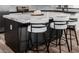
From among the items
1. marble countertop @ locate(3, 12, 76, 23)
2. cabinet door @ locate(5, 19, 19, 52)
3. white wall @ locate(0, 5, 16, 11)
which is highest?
white wall @ locate(0, 5, 16, 11)

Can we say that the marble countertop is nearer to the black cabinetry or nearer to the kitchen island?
the kitchen island

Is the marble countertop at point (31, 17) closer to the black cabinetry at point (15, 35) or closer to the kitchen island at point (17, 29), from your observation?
the kitchen island at point (17, 29)

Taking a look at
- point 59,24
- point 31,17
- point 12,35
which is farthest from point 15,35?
point 59,24

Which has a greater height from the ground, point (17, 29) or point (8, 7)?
point (8, 7)

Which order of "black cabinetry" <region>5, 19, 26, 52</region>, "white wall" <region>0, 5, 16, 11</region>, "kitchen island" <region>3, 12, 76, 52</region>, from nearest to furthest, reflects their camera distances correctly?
"white wall" <region>0, 5, 16, 11</region>, "kitchen island" <region>3, 12, 76, 52</region>, "black cabinetry" <region>5, 19, 26, 52</region>

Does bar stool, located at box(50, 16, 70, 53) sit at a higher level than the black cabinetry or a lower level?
higher

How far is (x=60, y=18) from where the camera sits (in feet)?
9.33

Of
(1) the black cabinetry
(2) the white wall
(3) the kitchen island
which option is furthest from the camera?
(1) the black cabinetry

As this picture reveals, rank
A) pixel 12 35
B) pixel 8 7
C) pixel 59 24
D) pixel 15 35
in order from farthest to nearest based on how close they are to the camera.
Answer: pixel 12 35
pixel 15 35
pixel 59 24
pixel 8 7

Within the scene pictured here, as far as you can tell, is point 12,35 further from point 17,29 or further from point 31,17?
point 31,17

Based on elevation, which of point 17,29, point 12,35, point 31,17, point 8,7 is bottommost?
point 12,35

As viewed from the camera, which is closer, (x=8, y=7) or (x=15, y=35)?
(x=8, y=7)

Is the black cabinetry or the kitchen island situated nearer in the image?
the kitchen island

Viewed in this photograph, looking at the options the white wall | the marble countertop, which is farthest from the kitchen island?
the white wall
